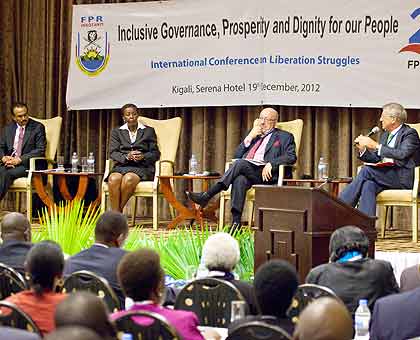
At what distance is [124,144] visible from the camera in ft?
31.3

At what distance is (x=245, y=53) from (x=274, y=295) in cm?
677

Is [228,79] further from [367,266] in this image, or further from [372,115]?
[367,266]

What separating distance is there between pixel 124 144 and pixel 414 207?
118 inches

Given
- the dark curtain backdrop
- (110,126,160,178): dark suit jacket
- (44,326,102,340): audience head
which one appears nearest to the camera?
(44,326,102,340): audience head

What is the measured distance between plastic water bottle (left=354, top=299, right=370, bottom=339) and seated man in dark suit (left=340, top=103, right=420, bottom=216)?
3.99 metres

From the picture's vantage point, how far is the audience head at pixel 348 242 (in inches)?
172

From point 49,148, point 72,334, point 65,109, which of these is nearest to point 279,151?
point 49,148

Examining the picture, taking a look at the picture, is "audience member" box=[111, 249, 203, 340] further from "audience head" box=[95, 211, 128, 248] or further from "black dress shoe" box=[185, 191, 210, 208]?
"black dress shoe" box=[185, 191, 210, 208]

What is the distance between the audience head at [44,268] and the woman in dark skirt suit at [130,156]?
555 centimetres

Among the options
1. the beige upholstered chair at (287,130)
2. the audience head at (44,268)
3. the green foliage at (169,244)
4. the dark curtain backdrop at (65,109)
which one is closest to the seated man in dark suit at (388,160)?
the beige upholstered chair at (287,130)

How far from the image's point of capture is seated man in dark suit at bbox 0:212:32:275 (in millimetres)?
4465

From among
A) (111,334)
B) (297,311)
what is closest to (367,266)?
(297,311)

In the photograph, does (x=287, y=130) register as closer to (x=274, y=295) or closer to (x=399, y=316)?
(x=399, y=316)

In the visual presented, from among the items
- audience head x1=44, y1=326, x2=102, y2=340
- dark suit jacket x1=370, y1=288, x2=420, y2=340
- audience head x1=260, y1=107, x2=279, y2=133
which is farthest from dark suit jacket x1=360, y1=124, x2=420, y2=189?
audience head x1=44, y1=326, x2=102, y2=340
